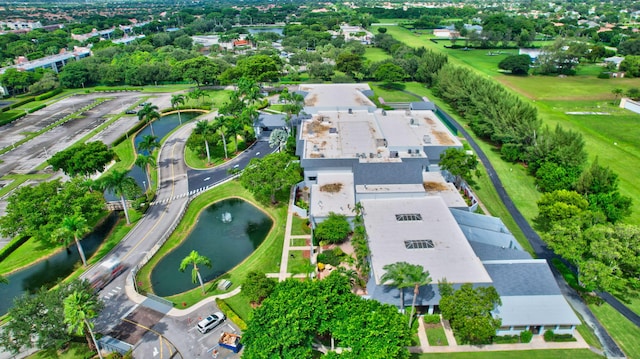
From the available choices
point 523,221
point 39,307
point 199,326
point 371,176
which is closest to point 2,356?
point 39,307

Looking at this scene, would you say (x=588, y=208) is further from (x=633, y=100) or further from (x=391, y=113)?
(x=633, y=100)

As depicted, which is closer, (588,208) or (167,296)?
(167,296)

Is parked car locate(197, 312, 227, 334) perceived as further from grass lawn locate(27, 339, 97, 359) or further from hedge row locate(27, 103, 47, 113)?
hedge row locate(27, 103, 47, 113)

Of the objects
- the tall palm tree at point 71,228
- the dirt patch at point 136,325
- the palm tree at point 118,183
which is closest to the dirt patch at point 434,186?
the dirt patch at point 136,325

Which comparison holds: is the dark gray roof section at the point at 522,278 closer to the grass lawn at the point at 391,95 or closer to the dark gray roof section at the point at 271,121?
the dark gray roof section at the point at 271,121

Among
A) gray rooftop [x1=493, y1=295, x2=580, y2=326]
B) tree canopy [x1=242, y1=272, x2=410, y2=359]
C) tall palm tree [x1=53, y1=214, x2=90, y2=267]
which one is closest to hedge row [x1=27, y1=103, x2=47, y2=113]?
tall palm tree [x1=53, y1=214, x2=90, y2=267]

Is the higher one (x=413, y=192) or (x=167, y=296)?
(x=413, y=192)
